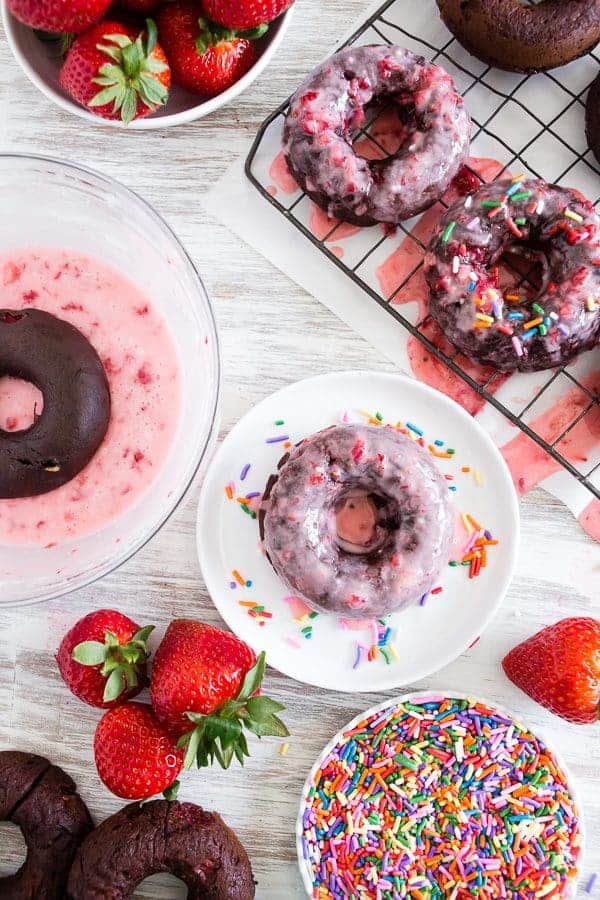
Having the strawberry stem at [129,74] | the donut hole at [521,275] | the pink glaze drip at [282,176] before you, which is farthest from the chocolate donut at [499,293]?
the strawberry stem at [129,74]

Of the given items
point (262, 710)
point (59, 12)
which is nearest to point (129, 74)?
point (59, 12)

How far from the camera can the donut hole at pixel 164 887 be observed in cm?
169

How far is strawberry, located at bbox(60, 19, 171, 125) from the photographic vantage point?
139 centimetres

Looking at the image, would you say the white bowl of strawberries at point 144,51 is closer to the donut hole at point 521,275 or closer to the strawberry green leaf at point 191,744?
the donut hole at point 521,275

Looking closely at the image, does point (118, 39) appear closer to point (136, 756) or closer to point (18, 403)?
point (18, 403)

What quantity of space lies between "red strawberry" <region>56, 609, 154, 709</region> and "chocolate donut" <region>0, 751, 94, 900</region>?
0.19m

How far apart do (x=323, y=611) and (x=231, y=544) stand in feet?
0.74

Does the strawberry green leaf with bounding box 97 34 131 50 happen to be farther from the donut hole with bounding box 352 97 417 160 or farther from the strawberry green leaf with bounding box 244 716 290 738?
the strawberry green leaf with bounding box 244 716 290 738

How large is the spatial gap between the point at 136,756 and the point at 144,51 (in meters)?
1.22

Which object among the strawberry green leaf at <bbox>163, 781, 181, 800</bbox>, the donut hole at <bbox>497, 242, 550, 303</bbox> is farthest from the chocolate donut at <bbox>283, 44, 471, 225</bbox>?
the strawberry green leaf at <bbox>163, 781, 181, 800</bbox>

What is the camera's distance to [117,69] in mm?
1393

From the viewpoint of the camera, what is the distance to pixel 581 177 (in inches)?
63.8

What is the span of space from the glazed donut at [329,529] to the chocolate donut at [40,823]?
0.62 meters

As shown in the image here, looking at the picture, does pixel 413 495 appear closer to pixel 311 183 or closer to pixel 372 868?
pixel 311 183
